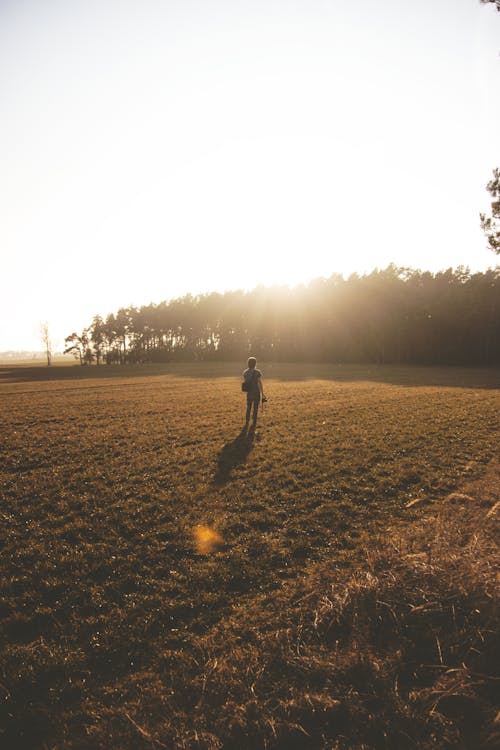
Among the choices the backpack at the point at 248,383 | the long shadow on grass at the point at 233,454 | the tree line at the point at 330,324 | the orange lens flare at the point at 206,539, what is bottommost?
the orange lens flare at the point at 206,539

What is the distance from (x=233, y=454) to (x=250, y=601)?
7284 mm

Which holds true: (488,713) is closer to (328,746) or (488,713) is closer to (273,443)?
(328,746)

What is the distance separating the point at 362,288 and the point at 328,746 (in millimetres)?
85031

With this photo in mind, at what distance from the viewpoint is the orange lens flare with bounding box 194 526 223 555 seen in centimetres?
650

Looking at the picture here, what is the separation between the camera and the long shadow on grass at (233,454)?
34.0 feet

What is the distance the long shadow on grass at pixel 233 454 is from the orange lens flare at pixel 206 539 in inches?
101

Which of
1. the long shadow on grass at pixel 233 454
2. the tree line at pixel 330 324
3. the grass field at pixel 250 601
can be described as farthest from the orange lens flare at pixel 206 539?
the tree line at pixel 330 324

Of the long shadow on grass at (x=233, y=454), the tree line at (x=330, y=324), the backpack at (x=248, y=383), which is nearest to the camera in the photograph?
the long shadow on grass at (x=233, y=454)

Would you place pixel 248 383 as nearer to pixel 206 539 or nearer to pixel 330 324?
pixel 206 539

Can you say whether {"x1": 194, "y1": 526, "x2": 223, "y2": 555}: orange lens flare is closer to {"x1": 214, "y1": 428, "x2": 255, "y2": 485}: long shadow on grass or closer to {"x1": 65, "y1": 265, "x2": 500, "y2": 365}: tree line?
{"x1": 214, "y1": 428, "x2": 255, "y2": 485}: long shadow on grass

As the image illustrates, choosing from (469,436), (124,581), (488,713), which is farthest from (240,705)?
(469,436)

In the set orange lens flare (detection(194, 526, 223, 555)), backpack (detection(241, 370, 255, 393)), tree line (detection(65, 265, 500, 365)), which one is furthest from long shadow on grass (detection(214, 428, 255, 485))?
tree line (detection(65, 265, 500, 365))

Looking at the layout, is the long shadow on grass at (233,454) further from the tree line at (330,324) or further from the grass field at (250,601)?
the tree line at (330,324)

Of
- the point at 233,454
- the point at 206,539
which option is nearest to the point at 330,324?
the point at 233,454
